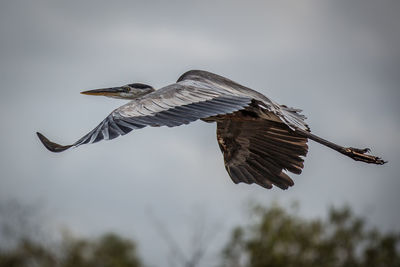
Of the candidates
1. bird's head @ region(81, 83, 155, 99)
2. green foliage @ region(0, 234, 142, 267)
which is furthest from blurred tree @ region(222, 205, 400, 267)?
bird's head @ region(81, 83, 155, 99)

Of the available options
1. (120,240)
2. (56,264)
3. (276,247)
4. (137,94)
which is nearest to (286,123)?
(137,94)

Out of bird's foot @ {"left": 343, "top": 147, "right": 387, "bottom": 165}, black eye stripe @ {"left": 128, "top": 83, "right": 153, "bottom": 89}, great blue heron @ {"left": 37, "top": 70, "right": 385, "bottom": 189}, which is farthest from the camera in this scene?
black eye stripe @ {"left": 128, "top": 83, "right": 153, "bottom": 89}

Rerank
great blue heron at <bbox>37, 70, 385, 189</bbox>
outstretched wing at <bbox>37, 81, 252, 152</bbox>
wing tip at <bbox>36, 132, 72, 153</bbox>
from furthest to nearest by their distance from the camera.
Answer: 1. great blue heron at <bbox>37, 70, 385, 189</bbox>
2. outstretched wing at <bbox>37, 81, 252, 152</bbox>
3. wing tip at <bbox>36, 132, 72, 153</bbox>

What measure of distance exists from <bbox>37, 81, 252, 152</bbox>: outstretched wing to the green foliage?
13277mm

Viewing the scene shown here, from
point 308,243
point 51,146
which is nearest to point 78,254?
point 308,243

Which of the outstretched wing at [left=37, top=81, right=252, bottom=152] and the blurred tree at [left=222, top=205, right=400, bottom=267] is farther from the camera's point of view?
the blurred tree at [left=222, top=205, right=400, bottom=267]

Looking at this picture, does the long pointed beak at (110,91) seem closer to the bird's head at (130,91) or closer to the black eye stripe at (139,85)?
the bird's head at (130,91)

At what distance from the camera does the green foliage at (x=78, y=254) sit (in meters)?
22.5

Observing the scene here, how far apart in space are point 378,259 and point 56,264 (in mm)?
11675

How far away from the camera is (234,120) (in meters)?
11.4

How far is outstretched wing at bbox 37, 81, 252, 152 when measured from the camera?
825 cm

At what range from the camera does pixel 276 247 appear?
2562 cm

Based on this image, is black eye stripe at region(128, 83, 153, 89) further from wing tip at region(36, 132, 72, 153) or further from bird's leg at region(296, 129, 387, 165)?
wing tip at region(36, 132, 72, 153)

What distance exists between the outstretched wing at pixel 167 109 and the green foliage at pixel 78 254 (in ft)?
43.6
